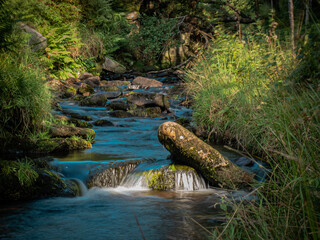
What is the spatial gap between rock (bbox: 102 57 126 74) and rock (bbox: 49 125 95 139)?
1150 centimetres

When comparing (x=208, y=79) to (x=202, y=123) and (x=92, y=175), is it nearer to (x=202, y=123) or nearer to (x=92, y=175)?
(x=202, y=123)

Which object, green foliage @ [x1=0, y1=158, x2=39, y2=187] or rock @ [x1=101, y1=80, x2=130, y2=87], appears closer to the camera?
green foliage @ [x1=0, y1=158, x2=39, y2=187]

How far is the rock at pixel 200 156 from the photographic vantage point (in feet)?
16.5

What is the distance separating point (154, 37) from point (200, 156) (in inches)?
507

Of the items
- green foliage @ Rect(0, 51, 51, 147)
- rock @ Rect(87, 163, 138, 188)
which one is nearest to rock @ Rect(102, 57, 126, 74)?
green foliage @ Rect(0, 51, 51, 147)

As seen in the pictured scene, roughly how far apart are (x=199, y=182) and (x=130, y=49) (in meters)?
17.1

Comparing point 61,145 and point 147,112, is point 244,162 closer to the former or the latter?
point 61,145

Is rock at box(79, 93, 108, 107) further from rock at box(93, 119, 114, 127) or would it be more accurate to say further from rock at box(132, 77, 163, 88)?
rock at box(132, 77, 163, 88)

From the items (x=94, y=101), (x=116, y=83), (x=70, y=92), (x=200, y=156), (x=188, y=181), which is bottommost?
(x=188, y=181)

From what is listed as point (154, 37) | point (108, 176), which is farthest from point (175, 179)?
point (154, 37)

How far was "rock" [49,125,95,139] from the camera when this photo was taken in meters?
6.85

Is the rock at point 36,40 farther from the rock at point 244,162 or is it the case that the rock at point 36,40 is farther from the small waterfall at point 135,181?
the rock at point 244,162

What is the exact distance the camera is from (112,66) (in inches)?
733

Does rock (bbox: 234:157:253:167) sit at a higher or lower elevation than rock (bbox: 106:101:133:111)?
lower
